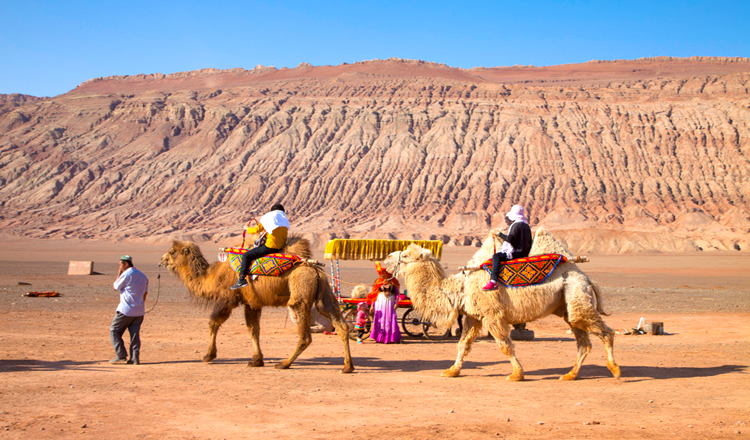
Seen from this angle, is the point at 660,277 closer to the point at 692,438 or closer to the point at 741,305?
the point at 741,305

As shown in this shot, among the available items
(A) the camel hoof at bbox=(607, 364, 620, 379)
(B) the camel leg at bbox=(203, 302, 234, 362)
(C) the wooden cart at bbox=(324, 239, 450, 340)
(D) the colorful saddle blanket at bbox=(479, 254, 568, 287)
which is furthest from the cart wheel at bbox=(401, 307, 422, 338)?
(A) the camel hoof at bbox=(607, 364, 620, 379)

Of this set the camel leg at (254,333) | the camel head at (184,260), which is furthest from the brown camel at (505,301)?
the camel head at (184,260)

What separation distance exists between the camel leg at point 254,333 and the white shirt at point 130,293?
5.23ft

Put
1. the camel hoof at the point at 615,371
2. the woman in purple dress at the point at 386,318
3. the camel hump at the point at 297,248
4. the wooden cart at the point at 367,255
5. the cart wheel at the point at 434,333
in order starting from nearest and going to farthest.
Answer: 1. the camel hoof at the point at 615,371
2. the camel hump at the point at 297,248
3. the woman in purple dress at the point at 386,318
4. the cart wheel at the point at 434,333
5. the wooden cart at the point at 367,255

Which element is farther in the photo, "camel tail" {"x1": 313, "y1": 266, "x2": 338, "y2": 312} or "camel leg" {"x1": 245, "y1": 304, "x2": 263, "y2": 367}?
"camel leg" {"x1": 245, "y1": 304, "x2": 263, "y2": 367}

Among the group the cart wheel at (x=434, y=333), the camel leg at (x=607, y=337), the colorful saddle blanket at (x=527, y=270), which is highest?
the colorful saddle blanket at (x=527, y=270)

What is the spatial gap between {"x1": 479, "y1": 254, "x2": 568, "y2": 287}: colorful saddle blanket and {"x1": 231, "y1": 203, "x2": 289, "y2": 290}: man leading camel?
3.22 metres

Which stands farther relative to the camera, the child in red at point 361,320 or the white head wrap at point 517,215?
the child in red at point 361,320

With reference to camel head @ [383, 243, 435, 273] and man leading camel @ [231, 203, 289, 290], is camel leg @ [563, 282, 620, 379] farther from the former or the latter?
man leading camel @ [231, 203, 289, 290]

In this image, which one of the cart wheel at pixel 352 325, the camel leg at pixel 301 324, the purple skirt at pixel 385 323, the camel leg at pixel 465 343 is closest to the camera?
the camel leg at pixel 465 343

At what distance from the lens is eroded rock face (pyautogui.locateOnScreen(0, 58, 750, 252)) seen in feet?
236

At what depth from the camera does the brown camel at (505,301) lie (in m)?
9.20

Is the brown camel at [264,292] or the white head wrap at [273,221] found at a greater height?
the white head wrap at [273,221]

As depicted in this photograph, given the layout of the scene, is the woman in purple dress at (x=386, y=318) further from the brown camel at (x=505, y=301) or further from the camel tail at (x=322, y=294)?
the brown camel at (x=505, y=301)
